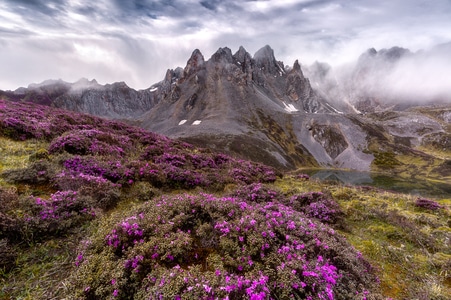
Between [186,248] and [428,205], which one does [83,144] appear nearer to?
[186,248]

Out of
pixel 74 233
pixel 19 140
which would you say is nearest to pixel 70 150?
pixel 19 140

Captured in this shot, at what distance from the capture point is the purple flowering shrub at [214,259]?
4.68m

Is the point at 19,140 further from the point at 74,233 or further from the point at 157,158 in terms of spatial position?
the point at 74,233

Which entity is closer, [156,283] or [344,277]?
[156,283]

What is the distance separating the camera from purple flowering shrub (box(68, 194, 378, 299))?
468 centimetres

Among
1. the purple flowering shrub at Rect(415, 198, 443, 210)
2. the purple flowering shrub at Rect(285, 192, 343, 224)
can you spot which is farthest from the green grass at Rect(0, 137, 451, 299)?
the purple flowering shrub at Rect(415, 198, 443, 210)

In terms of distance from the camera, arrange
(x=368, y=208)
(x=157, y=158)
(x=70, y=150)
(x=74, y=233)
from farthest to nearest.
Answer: (x=157, y=158) → (x=70, y=150) → (x=368, y=208) → (x=74, y=233)

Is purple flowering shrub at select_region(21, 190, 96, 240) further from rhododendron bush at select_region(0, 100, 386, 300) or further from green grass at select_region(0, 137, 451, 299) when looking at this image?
green grass at select_region(0, 137, 451, 299)

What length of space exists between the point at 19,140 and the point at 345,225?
22.4 m

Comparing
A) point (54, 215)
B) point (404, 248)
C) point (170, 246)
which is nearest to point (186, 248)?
point (170, 246)

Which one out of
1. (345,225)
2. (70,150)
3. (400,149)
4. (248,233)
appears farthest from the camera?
(400,149)

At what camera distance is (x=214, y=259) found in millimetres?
5469

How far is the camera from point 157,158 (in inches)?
706

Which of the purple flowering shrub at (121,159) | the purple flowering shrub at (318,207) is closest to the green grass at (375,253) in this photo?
the purple flowering shrub at (318,207)
